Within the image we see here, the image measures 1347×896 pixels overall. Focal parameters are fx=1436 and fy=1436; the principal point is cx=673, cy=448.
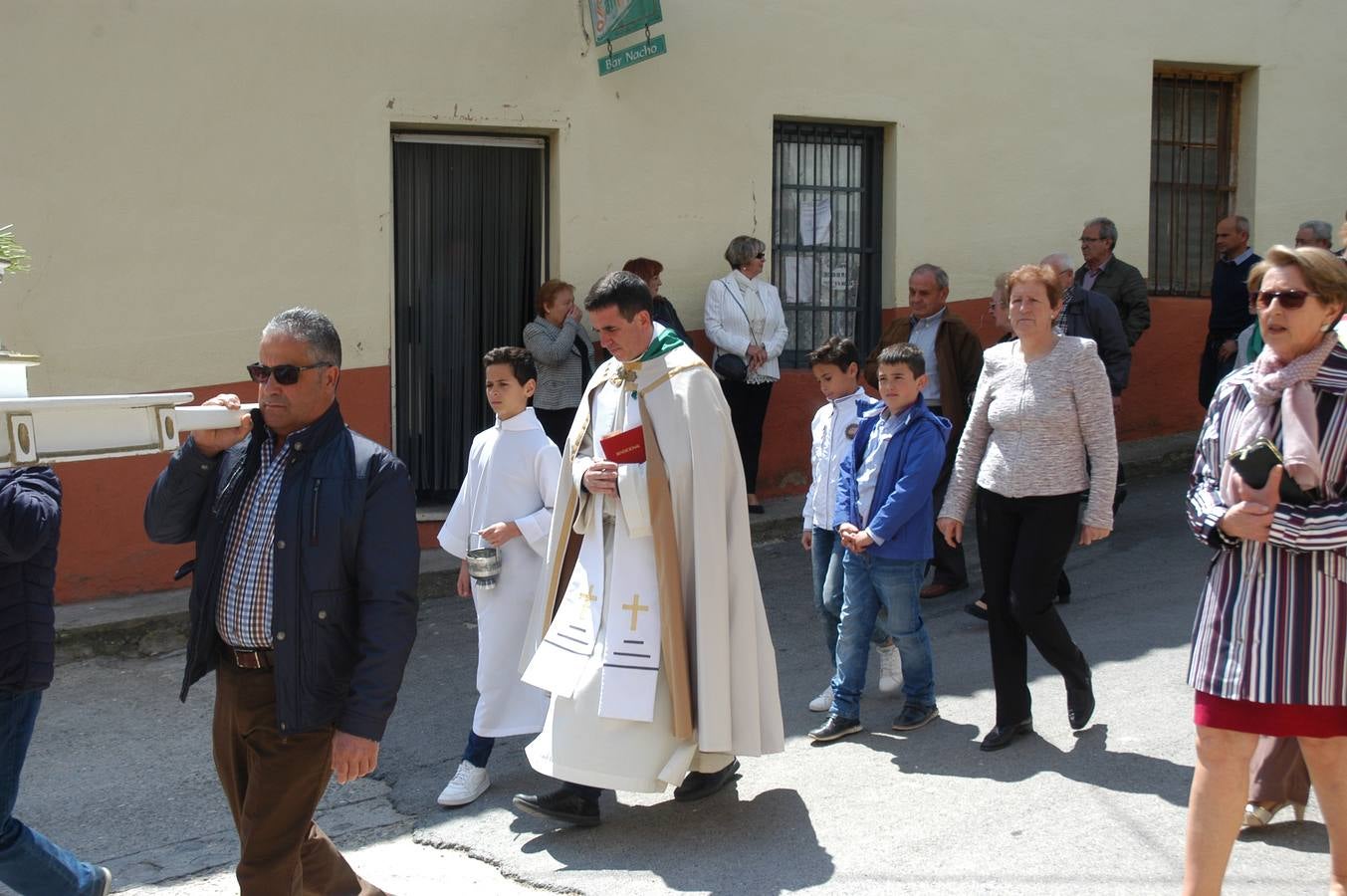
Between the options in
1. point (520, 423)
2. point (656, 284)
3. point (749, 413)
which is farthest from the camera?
point (749, 413)

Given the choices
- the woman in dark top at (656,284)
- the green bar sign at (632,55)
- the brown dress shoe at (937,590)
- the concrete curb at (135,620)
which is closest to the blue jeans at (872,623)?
the brown dress shoe at (937,590)

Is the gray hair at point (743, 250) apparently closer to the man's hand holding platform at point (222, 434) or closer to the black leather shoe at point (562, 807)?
the black leather shoe at point (562, 807)

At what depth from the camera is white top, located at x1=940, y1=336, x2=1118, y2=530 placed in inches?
227

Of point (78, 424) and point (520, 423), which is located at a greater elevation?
point (78, 424)

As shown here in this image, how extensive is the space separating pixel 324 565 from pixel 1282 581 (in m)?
2.64

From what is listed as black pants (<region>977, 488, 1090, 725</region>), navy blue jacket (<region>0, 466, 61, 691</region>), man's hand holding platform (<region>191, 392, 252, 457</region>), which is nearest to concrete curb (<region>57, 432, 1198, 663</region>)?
navy blue jacket (<region>0, 466, 61, 691</region>)

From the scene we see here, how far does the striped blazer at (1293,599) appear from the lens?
3.93 m

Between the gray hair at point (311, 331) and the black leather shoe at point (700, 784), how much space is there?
94.8 inches

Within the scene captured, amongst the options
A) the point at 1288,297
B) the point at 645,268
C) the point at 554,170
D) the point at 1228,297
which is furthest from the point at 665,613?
the point at 1228,297

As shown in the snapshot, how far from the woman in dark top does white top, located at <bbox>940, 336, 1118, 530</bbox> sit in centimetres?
413

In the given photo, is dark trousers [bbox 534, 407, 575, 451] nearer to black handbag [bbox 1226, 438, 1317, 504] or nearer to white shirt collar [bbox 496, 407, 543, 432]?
white shirt collar [bbox 496, 407, 543, 432]

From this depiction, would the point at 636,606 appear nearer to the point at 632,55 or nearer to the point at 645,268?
the point at 645,268

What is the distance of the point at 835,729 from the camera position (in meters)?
6.24

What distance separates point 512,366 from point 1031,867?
9.39ft
